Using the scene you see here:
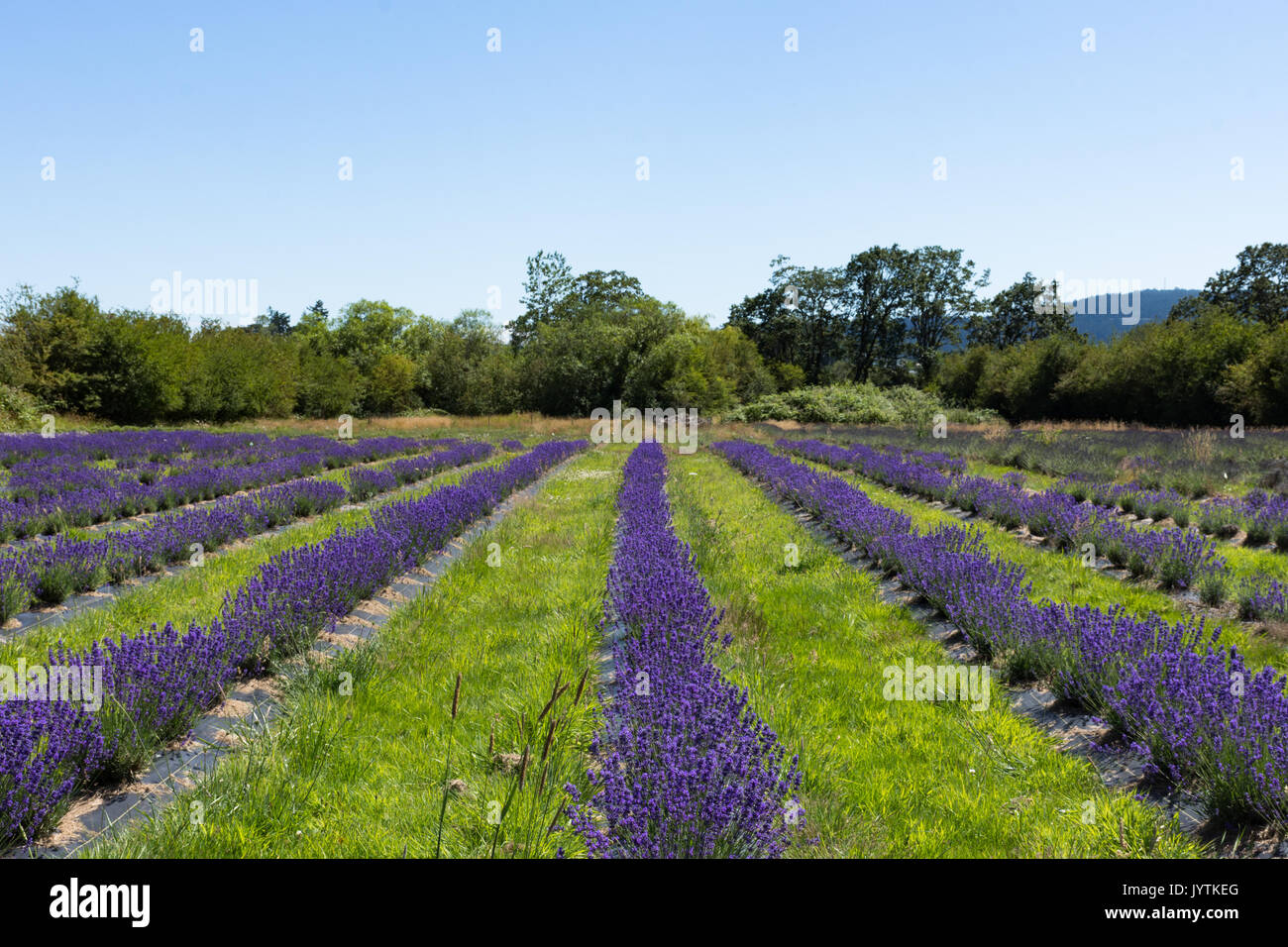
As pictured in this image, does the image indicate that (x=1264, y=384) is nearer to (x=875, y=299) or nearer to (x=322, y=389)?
(x=875, y=299)

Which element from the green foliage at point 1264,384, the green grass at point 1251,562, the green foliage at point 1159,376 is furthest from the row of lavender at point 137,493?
the green foliage at point 1159,376

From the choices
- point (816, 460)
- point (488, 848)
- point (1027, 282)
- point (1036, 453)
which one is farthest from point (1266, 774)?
point (1027, 282)

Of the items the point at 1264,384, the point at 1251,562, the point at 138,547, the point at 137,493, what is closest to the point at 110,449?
the point at 137,493

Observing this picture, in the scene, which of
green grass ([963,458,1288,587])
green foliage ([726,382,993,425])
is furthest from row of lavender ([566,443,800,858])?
green foliage ([726,382,993,425])

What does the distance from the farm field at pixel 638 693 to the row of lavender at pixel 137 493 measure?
209 millimetres

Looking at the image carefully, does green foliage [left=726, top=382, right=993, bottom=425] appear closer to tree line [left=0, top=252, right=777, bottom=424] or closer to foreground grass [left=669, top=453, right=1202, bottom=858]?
tree line [left=0, top=252, right=777, bottom=424]

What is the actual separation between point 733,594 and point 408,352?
214ft

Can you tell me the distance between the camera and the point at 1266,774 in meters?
2.51

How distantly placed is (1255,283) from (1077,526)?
66.4m

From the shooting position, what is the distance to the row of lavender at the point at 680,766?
80.7 inches

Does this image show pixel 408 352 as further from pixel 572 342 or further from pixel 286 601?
pixel 286 601

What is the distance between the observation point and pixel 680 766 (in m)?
2.25

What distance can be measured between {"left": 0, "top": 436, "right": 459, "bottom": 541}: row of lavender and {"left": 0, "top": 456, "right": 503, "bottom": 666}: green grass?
2280 mm

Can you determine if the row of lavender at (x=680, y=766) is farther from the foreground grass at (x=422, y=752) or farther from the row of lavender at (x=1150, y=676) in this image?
the row of lavender at (x=1150, y=676)
